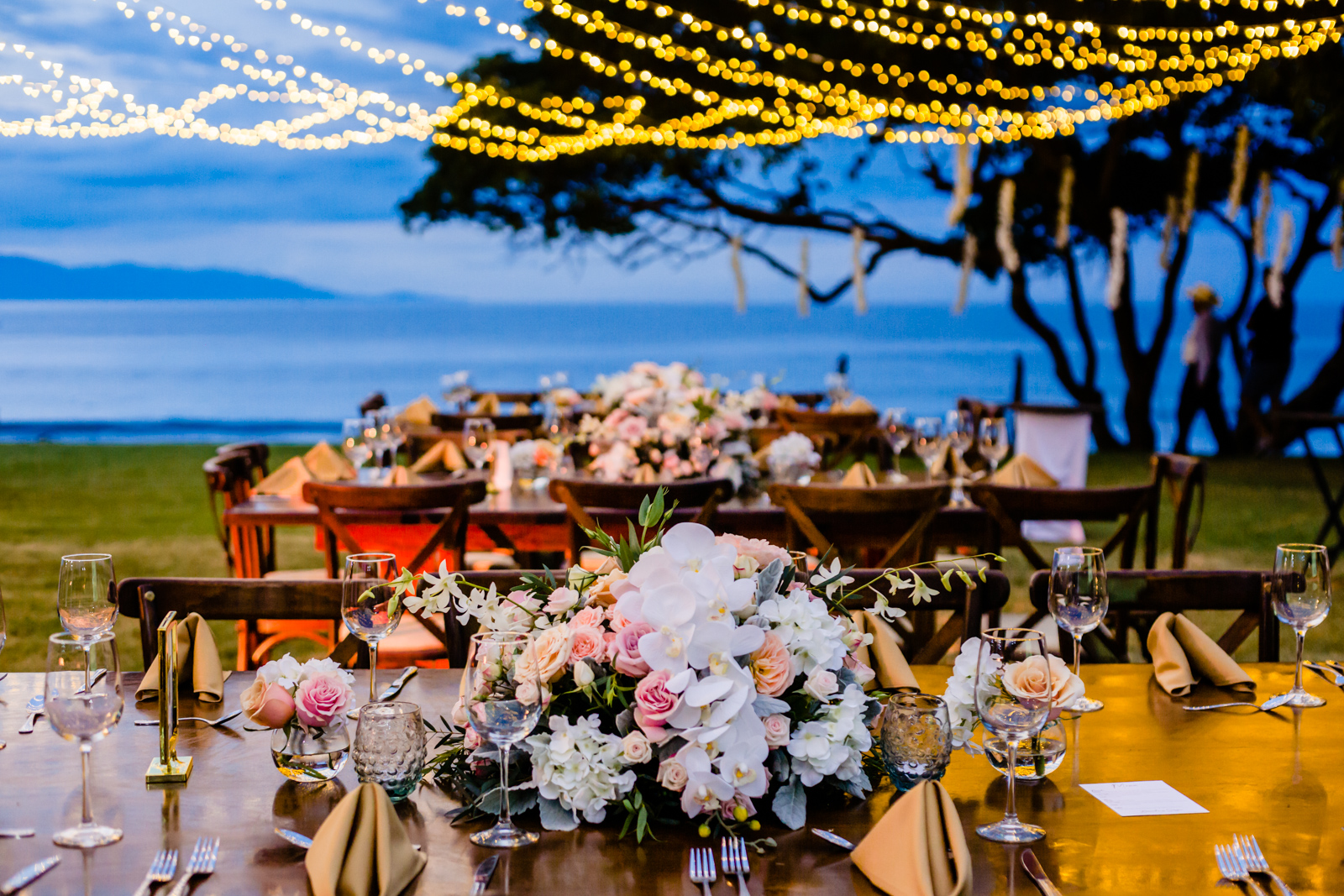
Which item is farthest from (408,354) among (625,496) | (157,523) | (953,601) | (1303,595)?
(1303,595)

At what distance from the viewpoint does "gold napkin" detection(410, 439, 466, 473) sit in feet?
16.6

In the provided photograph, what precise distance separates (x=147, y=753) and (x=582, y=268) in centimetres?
1171

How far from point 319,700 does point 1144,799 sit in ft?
3.47

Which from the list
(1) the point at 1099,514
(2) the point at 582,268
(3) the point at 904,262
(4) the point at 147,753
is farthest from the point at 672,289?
(4) the point at 147,753

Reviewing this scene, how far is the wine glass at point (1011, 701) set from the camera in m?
1.41

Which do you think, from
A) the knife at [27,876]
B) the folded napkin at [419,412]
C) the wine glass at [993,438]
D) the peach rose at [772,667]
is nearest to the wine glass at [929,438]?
the wine glass at [993,438]

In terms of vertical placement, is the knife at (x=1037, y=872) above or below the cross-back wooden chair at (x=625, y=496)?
below

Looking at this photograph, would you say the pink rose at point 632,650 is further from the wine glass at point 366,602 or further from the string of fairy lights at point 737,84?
the string of fairy lights at point 737,84

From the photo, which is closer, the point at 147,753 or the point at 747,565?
the point at 747,565

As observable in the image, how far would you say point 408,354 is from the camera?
32.9 meters

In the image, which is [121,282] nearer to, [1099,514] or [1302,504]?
[1302,504]

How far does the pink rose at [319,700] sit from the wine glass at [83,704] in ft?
0.74

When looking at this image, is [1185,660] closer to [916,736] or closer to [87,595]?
[916,736]

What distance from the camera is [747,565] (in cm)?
152
